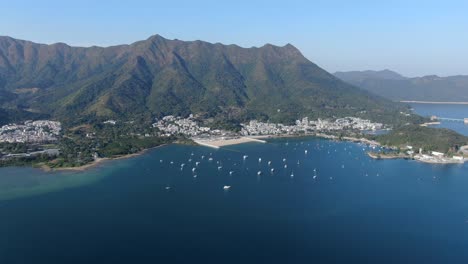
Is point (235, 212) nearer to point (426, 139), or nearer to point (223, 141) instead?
point (223, 141)

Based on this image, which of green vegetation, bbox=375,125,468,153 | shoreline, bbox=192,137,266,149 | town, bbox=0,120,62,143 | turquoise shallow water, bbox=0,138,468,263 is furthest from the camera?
town, bbox=0,120,62,143

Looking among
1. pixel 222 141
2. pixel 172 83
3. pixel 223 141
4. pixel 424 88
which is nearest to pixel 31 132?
pixel 222 141

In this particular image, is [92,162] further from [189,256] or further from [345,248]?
[345,248]

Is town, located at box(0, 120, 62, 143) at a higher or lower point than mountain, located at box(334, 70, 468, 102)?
lower

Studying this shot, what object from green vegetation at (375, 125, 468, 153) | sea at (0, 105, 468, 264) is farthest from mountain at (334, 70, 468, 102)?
sea at (0, 105, 468, 264)

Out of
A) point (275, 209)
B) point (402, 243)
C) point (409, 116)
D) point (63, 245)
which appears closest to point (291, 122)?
point (409, 116)

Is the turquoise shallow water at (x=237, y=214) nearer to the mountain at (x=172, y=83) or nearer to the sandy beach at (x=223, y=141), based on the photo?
the sandy beach at (x=223, y=141)

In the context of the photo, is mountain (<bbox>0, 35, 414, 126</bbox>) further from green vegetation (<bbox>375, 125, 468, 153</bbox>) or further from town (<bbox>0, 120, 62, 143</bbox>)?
green vegetation (<bbox>375, 125, 468, 153</bbox>)
